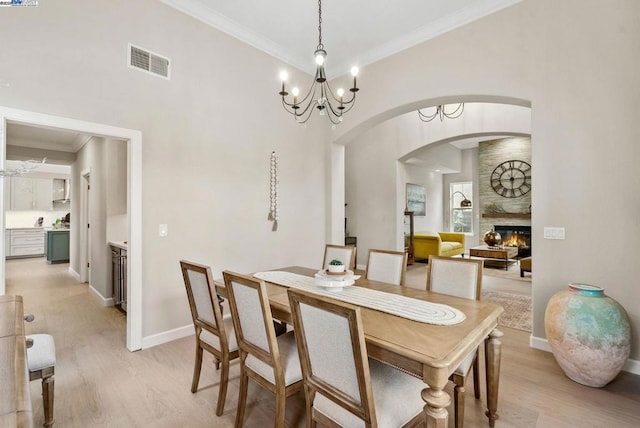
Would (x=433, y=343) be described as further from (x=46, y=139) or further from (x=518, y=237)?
(x=518, y=237)

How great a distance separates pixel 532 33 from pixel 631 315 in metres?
2.66

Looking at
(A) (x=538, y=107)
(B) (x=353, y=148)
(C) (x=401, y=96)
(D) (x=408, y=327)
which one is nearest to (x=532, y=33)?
(A) (x=538, y=107)

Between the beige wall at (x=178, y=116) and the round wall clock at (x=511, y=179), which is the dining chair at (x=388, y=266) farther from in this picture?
the round wall clock at (x=511, y=179)

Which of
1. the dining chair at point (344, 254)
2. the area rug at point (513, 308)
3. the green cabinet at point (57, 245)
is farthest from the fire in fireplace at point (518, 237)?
the green cabinet at point (57, 245)

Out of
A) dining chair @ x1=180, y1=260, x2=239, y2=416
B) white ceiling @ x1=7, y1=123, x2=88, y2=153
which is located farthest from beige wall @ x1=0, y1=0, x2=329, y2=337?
white ceiling @ x1=7, y1=123, x2=88, y2=153

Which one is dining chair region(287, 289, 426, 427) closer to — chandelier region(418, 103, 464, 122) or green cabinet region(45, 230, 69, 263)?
chandelier region(418, 103, 464, 122)

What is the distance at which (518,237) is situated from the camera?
8.38 m

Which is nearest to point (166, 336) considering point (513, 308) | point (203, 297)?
point (203, 297)

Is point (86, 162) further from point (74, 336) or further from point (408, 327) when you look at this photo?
point (408, 327)

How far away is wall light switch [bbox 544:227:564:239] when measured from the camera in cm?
281

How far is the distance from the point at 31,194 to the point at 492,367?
36.7 feet

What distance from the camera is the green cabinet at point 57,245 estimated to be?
742 centimetres

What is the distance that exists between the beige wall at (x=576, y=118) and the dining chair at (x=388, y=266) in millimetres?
1432

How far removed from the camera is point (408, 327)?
4.98 ft
